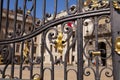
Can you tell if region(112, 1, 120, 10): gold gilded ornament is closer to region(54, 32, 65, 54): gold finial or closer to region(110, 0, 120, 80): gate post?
region(110, 0, 120, 80): gate post

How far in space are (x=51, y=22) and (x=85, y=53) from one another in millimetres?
546

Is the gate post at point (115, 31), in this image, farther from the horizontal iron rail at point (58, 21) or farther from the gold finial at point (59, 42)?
the gold finial at point (59, 42)

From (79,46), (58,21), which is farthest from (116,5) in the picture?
(58,21)

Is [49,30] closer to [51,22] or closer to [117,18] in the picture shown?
[51,22]

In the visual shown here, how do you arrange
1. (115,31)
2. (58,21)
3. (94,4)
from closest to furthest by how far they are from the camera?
(115,31)
(94,4)
(58,21)

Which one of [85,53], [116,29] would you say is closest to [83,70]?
[85,53]

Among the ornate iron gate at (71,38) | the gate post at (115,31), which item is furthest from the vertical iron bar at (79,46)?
the gate post at (115,31)

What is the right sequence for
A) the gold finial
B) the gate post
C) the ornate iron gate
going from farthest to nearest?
the gold finial → the ornate iron gate → the gate post

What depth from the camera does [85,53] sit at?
2.38 metres

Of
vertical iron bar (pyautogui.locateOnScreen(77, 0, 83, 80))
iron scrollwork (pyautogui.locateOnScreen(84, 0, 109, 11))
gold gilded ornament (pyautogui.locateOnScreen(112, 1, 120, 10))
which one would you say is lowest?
vertical iron bar (pyautogui.locateOnScreen(77, 0, 83, 80))

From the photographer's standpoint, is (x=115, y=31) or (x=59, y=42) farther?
(x=59, y=42)

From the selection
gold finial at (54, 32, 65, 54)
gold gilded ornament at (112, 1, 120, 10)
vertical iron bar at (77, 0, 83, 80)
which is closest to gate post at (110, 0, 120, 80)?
gold gilded ornament at (112, 1, 120, 10)

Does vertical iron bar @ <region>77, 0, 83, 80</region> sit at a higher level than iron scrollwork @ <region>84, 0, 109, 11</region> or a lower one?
lower

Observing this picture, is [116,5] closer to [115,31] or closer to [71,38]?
[115,31]
